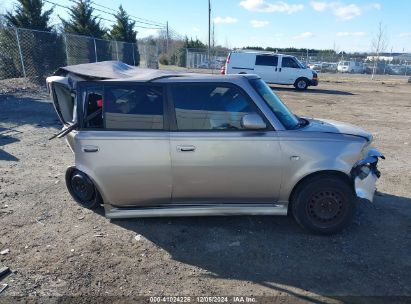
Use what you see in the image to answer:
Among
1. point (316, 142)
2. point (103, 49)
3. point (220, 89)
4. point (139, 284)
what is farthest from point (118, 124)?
point (103, 49)

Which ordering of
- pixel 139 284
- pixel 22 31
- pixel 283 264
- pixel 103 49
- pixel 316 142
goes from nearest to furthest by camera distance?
1. pixel 139 284
2. pixel 283 264
3. pixel 316 142
4. pixel 22 31
5. pixel 103 49

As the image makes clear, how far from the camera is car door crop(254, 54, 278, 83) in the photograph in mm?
22203

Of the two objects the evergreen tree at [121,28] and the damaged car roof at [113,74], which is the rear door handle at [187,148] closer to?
the damaged car roof at [113,74]

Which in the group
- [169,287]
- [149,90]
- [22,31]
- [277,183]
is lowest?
[169,287]

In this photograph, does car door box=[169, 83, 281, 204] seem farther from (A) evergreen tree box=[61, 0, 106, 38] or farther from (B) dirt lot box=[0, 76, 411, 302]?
(A) evergreen tree box=[61, 0, 106, 38]

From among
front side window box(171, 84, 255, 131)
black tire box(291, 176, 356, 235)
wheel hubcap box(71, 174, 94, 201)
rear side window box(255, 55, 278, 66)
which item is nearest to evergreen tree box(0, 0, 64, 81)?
rear side window box(255, 55, 278, 66)

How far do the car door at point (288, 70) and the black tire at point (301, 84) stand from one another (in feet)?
0.79

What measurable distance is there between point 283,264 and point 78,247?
7.37 ft

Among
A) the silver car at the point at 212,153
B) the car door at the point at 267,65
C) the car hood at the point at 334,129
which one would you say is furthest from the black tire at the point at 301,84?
the silver car at the point at 212,153

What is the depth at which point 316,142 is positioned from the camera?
4066 millimetres

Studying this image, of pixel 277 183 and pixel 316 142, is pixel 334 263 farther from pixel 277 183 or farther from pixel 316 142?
pixel 316 142

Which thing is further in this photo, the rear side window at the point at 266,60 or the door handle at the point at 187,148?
the rear side window at the point at 266,60

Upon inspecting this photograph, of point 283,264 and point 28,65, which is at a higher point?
point 28,65

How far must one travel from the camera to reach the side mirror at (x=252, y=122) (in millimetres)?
4035
